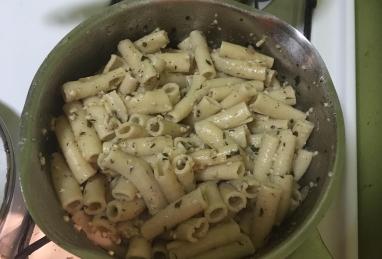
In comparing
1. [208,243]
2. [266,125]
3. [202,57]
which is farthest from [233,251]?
[202,57]

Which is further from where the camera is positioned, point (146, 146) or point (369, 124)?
point (369, 124)

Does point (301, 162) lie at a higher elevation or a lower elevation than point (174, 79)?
lower

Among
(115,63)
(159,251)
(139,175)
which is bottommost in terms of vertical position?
(159,251)

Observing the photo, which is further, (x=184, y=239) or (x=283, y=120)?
(x=283, y=120)

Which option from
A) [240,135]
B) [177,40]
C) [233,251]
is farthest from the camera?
[177,40]

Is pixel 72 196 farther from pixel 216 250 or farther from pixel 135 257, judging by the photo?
pixel 216 250

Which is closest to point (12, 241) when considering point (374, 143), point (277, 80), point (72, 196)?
point (72, 196)

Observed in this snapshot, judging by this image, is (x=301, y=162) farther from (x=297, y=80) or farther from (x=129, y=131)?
(x=129, y=131)
